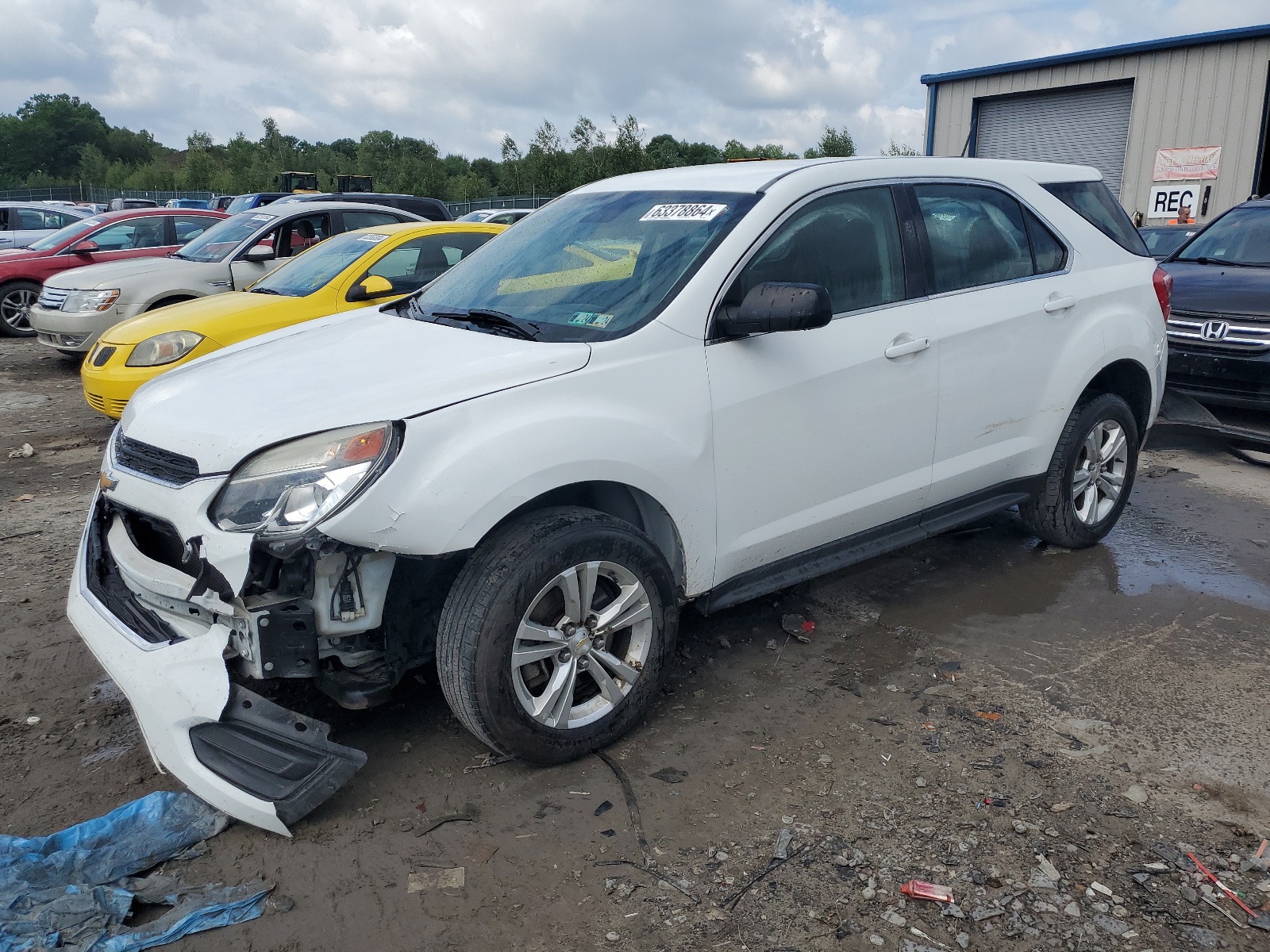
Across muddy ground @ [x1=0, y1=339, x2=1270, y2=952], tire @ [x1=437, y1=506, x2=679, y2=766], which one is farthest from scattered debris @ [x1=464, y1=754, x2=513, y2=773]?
tire @ [x1=437, y1=506, x2=679, y2=766]

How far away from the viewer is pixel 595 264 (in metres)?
3.70

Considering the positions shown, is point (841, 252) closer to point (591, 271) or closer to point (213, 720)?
point (591, 271)

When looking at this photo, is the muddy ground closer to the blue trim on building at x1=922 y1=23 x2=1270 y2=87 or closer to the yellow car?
the yellow car

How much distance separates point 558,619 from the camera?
311 cm

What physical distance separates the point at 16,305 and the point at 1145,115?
745 inches

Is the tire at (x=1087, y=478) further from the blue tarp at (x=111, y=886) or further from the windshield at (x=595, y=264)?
the blue tarp at (x=111, y=886)

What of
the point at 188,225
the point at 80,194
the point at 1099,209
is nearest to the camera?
the point at 1099,209

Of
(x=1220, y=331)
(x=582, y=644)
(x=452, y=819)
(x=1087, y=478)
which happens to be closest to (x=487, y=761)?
(x=452, y=819)

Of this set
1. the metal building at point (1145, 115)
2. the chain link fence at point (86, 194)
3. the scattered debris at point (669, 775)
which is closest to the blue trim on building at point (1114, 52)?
the metal building at point (1145, 115)

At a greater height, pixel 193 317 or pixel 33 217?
pixel 33 217

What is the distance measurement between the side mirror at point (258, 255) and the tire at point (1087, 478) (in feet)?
23.4

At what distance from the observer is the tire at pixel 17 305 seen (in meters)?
12.7

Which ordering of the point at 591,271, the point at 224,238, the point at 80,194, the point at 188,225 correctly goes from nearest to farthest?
the point at 591,271 < the point at 224,238 < the point at 188,225 < the point at 80,194

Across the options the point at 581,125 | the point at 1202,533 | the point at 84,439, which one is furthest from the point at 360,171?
the point at 1202,533
